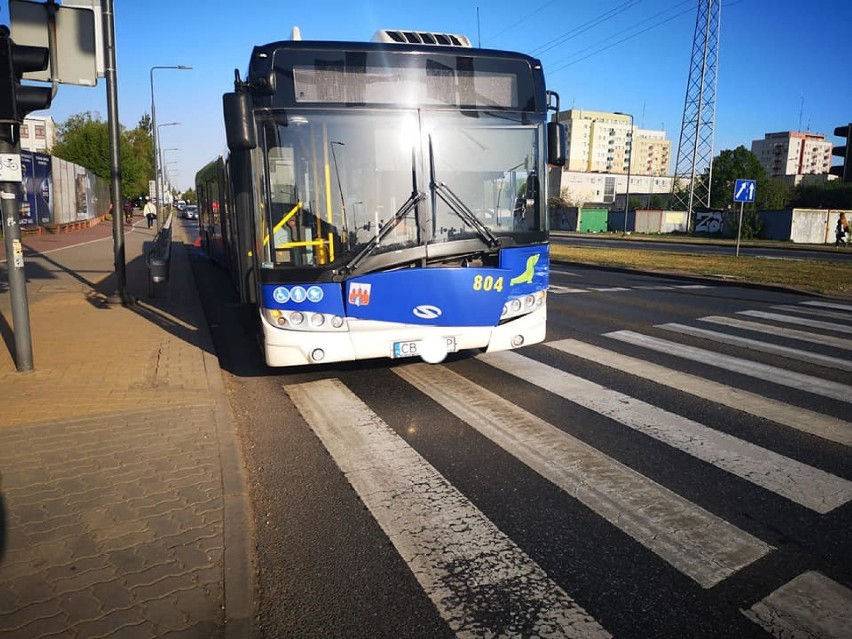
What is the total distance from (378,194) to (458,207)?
2.61 ft

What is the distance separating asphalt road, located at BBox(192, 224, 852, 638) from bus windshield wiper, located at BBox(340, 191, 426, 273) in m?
1.41

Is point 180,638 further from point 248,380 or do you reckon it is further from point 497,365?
point 497,365

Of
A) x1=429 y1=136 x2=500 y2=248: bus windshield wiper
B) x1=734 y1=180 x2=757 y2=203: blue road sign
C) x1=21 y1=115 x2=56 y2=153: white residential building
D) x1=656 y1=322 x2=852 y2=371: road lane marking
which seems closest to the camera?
x1=429 y1=136 x2=500 y2=248: bus windshield wiper

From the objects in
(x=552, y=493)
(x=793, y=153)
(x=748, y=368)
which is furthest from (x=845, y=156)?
(x=793, y=153)

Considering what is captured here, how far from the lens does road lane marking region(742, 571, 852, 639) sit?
2.69m

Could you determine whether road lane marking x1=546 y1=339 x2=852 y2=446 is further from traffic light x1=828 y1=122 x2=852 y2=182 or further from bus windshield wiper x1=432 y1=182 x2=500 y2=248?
traffic light x1=828 y1=122 x2=852 y2=182

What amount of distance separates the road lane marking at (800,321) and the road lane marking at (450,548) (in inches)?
317

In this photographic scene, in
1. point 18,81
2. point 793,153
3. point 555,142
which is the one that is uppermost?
point 793,153

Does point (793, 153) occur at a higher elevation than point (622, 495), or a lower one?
higher

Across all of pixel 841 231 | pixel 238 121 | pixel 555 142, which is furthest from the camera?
pixel 841 231

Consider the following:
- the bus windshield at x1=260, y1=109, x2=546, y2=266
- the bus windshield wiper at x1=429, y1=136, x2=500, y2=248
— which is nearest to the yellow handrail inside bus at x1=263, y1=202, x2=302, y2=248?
the bus windshield at x1=260, y1=109, x2=546, y2=266

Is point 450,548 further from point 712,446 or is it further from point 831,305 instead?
point 831,305

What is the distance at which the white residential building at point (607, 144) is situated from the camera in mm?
151500

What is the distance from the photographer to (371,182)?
5688 mm
